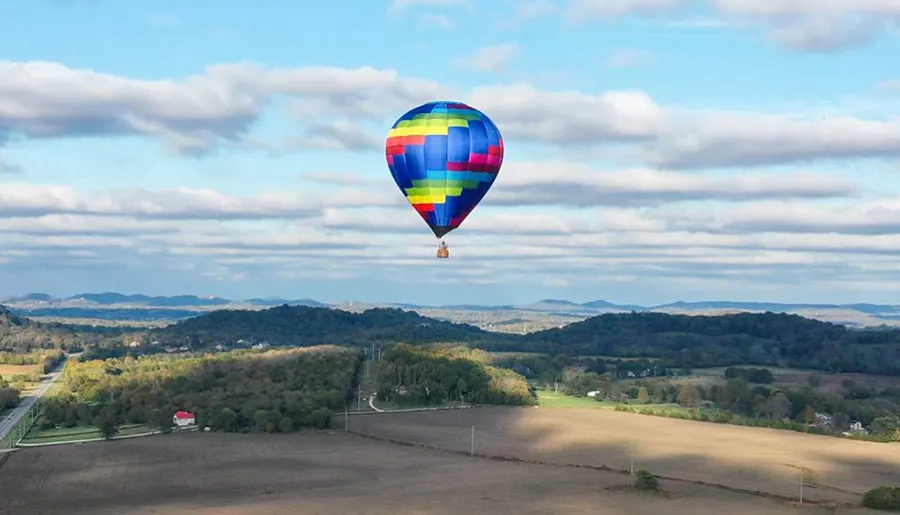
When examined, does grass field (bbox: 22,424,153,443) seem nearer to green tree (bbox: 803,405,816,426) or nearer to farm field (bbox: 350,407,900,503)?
farm field (bbox: 350,407,900,503)

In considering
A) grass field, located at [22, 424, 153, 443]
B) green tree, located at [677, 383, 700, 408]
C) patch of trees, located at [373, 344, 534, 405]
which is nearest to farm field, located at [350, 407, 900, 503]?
patch of trees, located at [373, 344, 534, 405]

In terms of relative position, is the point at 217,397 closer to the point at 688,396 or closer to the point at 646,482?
the point at 688,396

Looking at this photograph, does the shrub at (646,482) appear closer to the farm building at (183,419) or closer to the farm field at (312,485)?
the farm field at (312,485)

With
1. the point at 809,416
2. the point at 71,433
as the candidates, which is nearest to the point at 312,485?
the point at 71,433

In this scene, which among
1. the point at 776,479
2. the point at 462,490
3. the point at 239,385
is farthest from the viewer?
the point at 239,385

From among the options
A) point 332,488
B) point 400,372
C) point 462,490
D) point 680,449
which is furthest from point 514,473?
point 400,372

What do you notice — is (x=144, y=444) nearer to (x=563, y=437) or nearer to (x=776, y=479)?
(x=563, y=437)

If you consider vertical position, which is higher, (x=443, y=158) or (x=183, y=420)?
(x=443, y=158)
